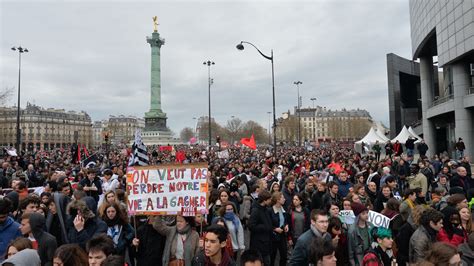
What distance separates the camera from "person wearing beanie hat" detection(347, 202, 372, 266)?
5.07m

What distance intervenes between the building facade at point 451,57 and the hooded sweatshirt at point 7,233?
27.7 m

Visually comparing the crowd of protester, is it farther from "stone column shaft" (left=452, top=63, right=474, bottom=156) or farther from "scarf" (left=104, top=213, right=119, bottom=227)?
"stone column shaft" (left=452, top=63, right=474, bottom=156)

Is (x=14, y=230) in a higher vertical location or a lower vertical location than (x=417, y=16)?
lower

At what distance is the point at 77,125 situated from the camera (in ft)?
500

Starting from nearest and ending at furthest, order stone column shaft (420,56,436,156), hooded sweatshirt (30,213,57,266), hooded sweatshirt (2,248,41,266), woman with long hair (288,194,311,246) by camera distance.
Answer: hooded sweatshirt (2,248,41,266) → hooded sweatshirt (30,213,57,266) → woman with long hair (288,194,311,246) → stone column shaft (420,56,436,156)

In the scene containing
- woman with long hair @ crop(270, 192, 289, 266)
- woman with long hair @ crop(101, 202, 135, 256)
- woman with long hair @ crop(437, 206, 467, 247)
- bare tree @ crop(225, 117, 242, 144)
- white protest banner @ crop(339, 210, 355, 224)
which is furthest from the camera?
bare tree @ crop(225, 117, 242, 144)

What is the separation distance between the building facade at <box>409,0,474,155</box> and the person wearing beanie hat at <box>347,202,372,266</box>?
949 inches

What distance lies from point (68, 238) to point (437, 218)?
526 cm

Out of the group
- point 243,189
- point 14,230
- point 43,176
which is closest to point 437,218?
point 14,230

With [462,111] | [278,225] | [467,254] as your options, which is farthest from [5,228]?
[462,111]

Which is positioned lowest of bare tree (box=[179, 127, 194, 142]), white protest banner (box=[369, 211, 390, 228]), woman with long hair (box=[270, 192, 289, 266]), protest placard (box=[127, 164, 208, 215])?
woman with long hair (box=[270, 192, 289, 266])

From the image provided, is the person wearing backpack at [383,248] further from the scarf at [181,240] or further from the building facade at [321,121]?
the building facade at [321,121]

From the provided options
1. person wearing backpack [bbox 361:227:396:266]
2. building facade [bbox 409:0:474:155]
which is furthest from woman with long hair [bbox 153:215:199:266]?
building facade [bbox 409:0:474:155]

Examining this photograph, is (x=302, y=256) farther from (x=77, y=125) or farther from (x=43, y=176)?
(x=77, y=125)
